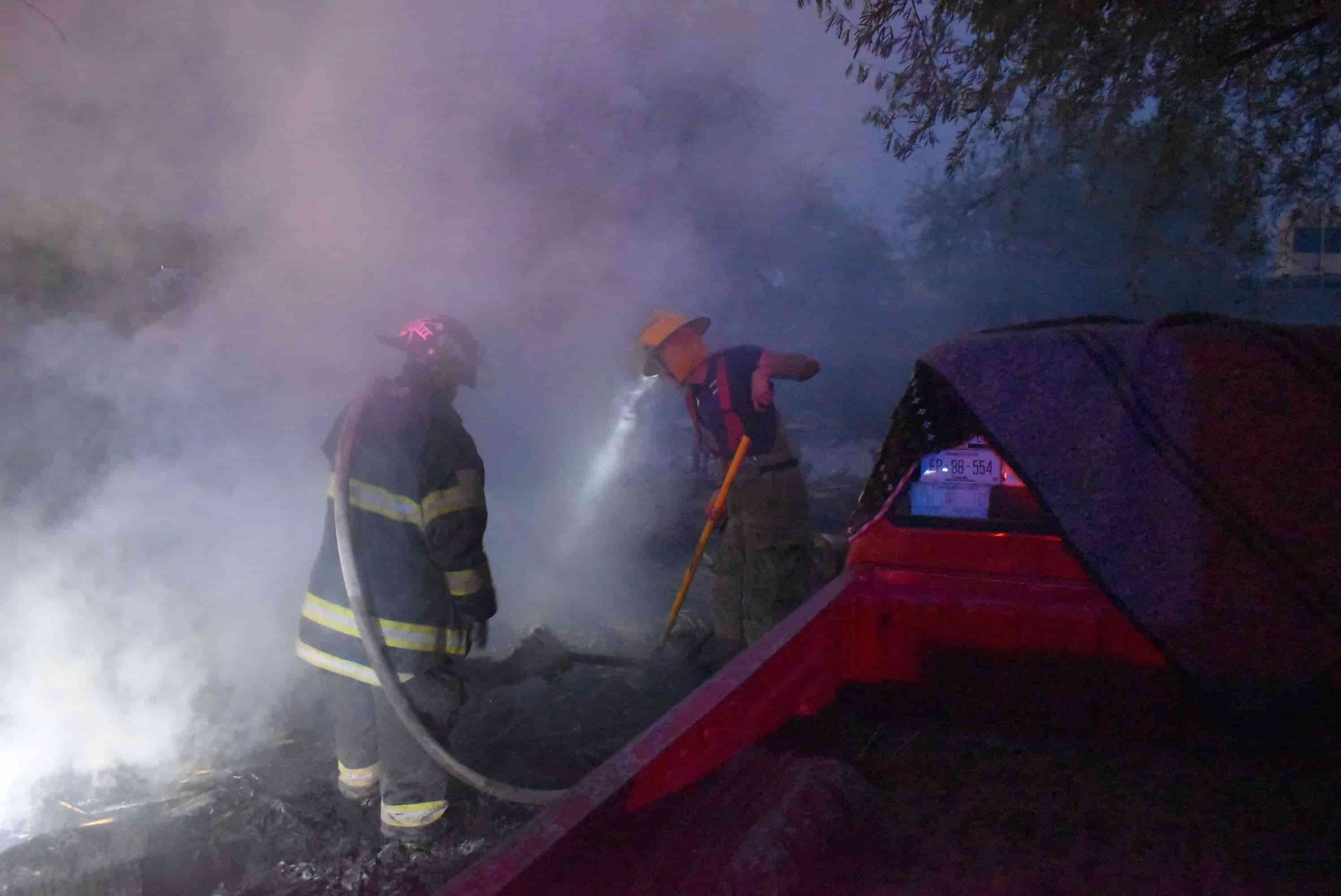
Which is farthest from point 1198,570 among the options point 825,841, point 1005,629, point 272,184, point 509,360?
point 509,360

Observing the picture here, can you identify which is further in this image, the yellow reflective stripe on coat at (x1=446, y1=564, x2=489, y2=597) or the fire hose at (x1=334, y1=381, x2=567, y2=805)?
the yellow reflective stripe on coat at (x1=446, y1=564, x2=489, y2=597)

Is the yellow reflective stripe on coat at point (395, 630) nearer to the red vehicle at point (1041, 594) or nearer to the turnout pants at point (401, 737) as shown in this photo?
the turnout pants at point (401, 737)

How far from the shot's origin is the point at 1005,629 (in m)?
2.28

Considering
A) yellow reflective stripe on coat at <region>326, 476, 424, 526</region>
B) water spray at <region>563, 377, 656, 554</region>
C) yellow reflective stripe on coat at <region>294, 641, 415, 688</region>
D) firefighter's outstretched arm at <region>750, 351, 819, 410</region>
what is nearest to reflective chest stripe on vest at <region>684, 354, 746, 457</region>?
firefighter's outstretched arm at <region>750, 351, 819, 410</region>

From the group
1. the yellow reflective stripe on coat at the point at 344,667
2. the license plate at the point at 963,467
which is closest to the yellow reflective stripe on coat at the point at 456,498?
the yellow reflective stripe on coat at the point at 344,667

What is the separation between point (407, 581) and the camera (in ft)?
9.16

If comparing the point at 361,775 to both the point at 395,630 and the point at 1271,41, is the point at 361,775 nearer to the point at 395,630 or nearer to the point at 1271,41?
the point at 395,630

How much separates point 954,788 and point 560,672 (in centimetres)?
260

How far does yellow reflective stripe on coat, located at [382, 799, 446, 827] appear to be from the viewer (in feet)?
9.32

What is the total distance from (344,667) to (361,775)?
469 mm

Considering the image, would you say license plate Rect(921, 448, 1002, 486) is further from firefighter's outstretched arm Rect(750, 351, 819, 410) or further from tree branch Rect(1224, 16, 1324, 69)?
tree branch Rect(1224, 16, 1324, 69)

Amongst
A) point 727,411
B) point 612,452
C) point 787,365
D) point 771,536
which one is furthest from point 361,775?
point 612,452

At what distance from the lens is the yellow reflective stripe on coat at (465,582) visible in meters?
2.87

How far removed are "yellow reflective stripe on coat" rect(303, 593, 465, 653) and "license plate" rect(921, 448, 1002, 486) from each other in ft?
5.75
